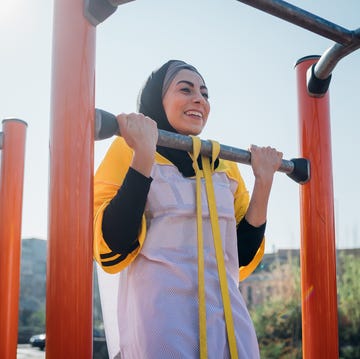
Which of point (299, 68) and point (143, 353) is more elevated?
point (299, 68)

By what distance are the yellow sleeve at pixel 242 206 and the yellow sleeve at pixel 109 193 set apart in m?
0.25

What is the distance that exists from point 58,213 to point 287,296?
8.90 meters

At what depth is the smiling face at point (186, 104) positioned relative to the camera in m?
1.24

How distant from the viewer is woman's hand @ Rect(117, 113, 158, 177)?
88 centimetres

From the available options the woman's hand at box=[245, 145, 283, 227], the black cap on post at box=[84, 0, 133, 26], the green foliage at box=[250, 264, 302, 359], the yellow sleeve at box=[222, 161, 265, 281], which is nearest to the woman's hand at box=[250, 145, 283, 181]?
the woman's hand at box=[245, 145, 283, 227]

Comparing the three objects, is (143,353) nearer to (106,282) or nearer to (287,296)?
(106,282)

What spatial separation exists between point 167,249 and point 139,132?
24 centimetres

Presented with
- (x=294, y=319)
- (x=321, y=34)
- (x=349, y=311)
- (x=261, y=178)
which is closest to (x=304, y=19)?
(x=321, y=34)

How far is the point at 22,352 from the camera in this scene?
14852mm

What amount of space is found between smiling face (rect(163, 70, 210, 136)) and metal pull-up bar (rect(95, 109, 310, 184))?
198 millimetres

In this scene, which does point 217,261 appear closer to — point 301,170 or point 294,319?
point 301,170

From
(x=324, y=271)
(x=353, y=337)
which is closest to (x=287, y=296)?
(x=353, y=337)

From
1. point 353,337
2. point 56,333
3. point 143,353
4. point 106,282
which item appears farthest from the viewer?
point 353,337

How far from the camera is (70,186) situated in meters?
0.76
